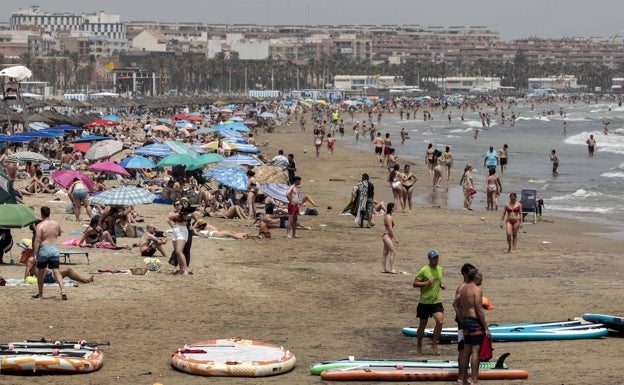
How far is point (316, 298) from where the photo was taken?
14070mm

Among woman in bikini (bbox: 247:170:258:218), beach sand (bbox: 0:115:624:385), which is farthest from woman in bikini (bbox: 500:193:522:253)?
woman in bikini (bbox: 247:170:258:218)

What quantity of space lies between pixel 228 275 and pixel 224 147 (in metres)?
18.3

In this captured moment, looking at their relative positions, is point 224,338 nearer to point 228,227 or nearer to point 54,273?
point 54,273

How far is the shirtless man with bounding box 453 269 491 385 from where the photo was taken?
925cm

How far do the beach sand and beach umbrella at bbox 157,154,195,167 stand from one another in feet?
5.48

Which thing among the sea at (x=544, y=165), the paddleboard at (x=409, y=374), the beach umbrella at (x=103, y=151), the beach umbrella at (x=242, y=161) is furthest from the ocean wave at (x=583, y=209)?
the paddleboard at (x=409, y=374)

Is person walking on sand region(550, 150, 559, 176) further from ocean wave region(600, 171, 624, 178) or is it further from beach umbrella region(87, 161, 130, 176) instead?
beach umbrella region(87, 161, 130, 176)

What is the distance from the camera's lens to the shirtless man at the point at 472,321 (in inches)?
364

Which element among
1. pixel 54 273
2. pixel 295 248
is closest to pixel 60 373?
pixel 54 273

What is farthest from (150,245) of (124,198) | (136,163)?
(136,163)

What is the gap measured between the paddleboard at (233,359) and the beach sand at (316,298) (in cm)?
9

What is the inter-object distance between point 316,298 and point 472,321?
4952 mm

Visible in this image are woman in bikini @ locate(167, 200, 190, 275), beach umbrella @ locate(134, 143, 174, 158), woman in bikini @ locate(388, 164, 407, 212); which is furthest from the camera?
beach umbrella @ locate(134, 143, 174, 158)

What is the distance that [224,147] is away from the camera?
1318 inches
